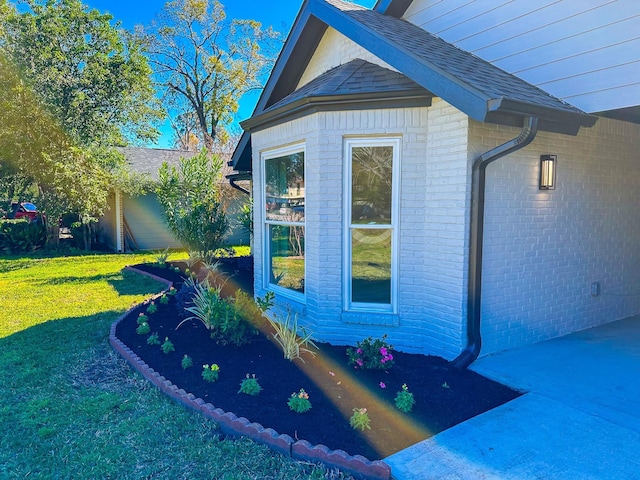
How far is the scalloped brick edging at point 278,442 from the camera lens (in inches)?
118

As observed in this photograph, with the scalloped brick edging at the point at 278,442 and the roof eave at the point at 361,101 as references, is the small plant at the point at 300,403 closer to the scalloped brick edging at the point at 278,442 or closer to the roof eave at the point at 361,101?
the scalloped brick edging at the point at 278,442

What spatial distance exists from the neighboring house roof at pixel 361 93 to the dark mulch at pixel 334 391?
2954 millimetres

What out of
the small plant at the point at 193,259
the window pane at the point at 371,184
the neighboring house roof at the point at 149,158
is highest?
the neighboring house roof at the point at 149,158

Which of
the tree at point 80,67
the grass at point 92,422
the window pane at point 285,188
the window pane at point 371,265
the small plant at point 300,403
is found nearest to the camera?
the grass at point 92,422

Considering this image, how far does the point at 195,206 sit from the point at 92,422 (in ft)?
25.3

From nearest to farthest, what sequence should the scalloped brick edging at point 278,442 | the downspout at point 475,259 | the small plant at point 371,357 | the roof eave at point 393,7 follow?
the scalloped brick edging at point 278,442 → the small plant at point 371,357 → the downspout at point 475,259 → the roof eave at point 393,7

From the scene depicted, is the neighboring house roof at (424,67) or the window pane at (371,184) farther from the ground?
the neighboring house roof at (424,67)

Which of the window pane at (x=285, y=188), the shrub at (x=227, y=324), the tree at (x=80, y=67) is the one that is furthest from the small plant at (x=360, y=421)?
the tree at (x=80, y=67)

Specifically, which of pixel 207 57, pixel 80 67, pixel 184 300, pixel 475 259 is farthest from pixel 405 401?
pixel 207 57

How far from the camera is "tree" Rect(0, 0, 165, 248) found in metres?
14.1

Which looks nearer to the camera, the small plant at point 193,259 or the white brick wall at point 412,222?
the white brick wall at point 412,222

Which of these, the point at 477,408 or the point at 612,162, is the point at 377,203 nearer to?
the point at 477,408

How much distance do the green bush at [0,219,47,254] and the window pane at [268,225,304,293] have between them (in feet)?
44.1

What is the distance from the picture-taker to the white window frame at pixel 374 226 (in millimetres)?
5113
